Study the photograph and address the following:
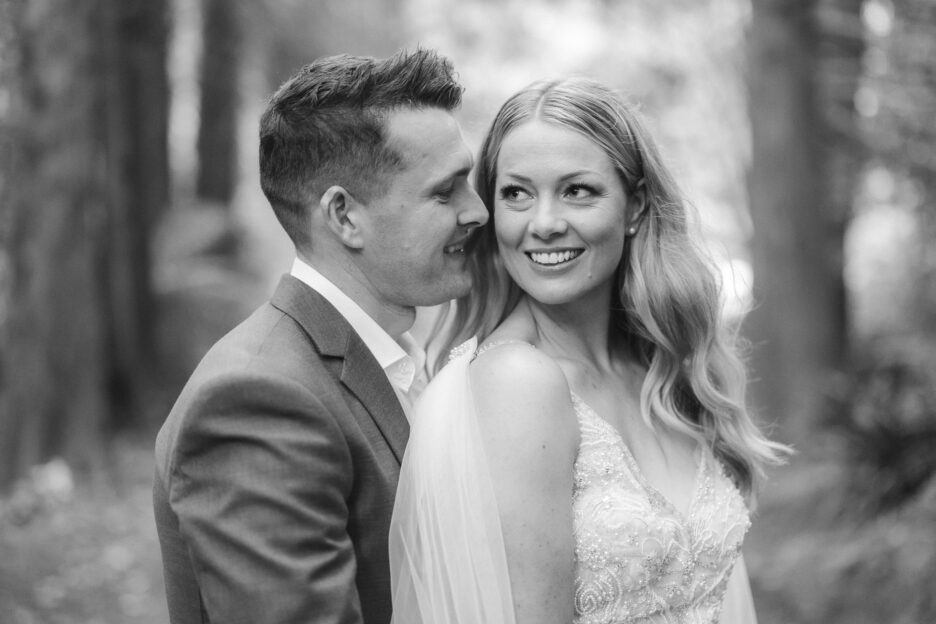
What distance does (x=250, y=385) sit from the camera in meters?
2.34

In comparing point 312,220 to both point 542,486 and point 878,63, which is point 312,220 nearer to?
point 542,486

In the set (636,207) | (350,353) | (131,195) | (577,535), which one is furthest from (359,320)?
(131,195)

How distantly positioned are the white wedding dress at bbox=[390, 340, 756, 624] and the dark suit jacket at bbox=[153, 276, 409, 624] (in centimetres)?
8

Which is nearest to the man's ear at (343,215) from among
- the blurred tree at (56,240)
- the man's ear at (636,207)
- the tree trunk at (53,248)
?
the man's ear at (636,207)

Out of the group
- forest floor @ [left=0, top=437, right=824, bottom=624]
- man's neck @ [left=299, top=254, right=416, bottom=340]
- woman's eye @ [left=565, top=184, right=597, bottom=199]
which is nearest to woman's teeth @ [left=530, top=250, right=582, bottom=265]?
woman's eye @ [left=565, top=184, right=597, bottom=199]

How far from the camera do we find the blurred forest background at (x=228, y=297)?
6.23 meters

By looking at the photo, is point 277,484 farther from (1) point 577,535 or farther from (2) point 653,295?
(2) point 653,295

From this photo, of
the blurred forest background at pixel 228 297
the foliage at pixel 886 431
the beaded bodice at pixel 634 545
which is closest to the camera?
the beaded bodice at pixel 634 545

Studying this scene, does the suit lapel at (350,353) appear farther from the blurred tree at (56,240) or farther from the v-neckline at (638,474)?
the blurred tree at (56,240)

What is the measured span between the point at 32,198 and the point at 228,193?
7878 mm

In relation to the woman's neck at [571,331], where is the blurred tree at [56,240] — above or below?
above

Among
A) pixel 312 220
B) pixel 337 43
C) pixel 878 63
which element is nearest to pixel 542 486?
pixel 312 220

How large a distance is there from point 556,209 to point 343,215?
583 millimetres

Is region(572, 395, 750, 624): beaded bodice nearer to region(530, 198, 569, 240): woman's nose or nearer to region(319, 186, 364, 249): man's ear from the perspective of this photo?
region(530, 198, 569, 240): woman's nose
